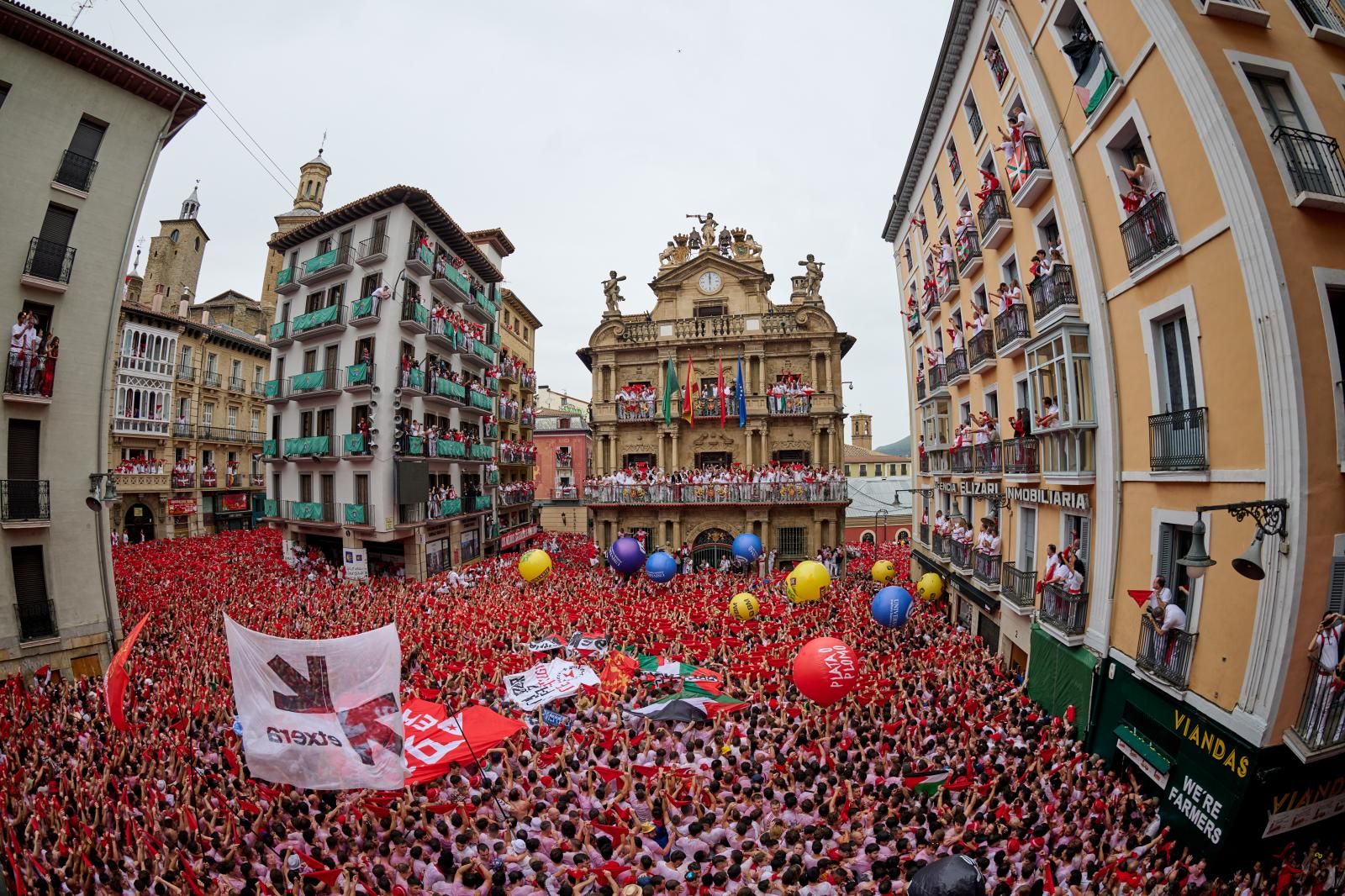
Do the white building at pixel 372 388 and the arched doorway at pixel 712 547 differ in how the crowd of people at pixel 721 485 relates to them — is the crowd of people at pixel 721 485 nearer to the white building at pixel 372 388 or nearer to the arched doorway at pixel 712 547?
the arched doorway at pixel 712 547

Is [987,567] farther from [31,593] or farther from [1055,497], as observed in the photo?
[31,593]

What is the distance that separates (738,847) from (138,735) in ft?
35.3

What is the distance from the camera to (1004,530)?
1590 centimetres

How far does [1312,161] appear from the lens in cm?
830

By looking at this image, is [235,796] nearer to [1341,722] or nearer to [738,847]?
[738,847]

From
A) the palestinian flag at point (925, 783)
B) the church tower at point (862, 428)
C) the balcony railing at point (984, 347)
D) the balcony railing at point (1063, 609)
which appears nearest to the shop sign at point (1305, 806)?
the balcony railing at point (1063, 609)

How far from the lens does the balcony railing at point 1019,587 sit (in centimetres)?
1392

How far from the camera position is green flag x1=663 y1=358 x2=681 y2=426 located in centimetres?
3128

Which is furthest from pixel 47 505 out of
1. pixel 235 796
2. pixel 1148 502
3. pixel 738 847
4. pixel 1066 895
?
pixel 1148 502

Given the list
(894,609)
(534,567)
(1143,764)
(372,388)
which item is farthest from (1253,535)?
(372,388)

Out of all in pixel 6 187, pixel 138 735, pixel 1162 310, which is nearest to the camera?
pixel 1162 310

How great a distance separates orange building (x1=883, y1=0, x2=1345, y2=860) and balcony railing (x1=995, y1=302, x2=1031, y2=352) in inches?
4.5

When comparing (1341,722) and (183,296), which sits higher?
(183,296)

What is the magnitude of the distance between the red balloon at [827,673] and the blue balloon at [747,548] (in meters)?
15.0
